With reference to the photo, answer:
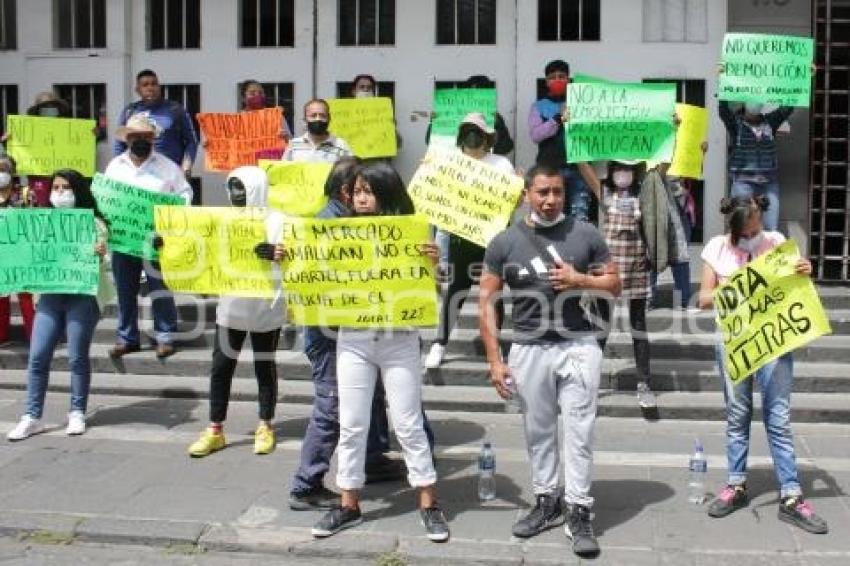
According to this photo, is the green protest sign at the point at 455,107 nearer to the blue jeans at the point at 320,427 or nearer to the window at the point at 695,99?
the window at the point at 695,99

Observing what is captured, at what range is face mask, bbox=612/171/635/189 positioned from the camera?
26.4ft

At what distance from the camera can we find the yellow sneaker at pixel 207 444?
7.20 meters

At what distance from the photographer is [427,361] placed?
29.4 ft

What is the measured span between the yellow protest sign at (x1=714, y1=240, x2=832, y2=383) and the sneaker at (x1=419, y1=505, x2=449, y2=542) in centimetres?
175

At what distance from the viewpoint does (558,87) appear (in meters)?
9.70

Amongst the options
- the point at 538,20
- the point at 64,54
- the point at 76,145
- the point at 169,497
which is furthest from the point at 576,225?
the point at 64,54

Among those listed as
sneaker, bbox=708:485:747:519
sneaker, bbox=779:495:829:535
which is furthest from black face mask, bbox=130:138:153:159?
sneaker, bbox=779:495:829:535

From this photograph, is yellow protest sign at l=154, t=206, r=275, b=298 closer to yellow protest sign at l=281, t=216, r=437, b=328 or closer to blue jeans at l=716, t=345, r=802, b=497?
yellow protest sign at l=281, t=216, r=437, b=328

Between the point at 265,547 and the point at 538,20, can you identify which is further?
the point at 538,20

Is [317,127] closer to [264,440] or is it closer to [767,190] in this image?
[264,440]

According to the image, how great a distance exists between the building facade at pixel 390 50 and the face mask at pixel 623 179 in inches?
136

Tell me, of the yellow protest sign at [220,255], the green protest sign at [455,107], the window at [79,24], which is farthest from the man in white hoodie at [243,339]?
the window at [79,24]

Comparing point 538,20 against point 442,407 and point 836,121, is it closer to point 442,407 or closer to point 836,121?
point 836,121

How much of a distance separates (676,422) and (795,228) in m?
3.66
